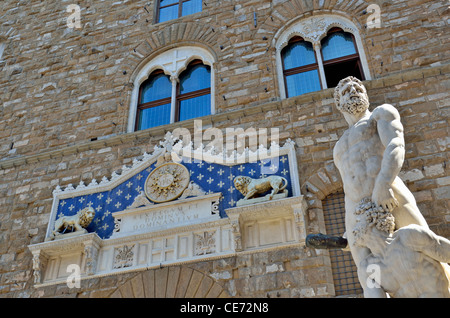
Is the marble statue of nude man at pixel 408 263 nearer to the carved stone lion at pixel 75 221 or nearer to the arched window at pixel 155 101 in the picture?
the carved stone lion at pixel 75 221

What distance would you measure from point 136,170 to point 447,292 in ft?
16.4

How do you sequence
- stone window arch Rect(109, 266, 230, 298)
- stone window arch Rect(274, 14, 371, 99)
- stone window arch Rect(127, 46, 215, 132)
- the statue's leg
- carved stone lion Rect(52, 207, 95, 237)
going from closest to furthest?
the statue's leg
stone window arch Rect(109, 266, 230, 298)
carved stone lion Rect(52, 207, 95, 237)
stone window arch Rect(274, 14, 371, 99)
stone window arch Rect(127, 46, 215, 132)

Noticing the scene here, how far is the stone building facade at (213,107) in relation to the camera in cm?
602

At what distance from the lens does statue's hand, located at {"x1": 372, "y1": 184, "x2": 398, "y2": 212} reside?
3.68m

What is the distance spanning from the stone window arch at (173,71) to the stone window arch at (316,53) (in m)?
1.27

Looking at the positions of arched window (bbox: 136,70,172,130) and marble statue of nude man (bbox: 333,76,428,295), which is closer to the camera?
marble statue of nude man (bbox: 333,76,428,295)

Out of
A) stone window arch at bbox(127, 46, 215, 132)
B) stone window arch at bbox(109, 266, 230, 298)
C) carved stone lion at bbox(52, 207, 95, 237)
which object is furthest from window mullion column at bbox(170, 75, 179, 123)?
stone window arch at bbox(109, 266, 230, 298)

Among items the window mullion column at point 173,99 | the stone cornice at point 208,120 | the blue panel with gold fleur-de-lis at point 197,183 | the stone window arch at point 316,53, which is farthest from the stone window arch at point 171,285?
the stone window arch at point 316,53

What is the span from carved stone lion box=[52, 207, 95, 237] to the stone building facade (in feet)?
1.57

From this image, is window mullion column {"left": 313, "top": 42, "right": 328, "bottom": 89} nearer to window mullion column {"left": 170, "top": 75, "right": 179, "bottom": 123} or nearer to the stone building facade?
the stone building facade

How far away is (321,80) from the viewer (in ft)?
25.2

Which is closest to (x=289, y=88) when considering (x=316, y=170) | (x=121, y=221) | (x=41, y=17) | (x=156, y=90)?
(x=316, y=170)

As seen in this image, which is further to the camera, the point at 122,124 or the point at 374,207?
the point at 122,124
